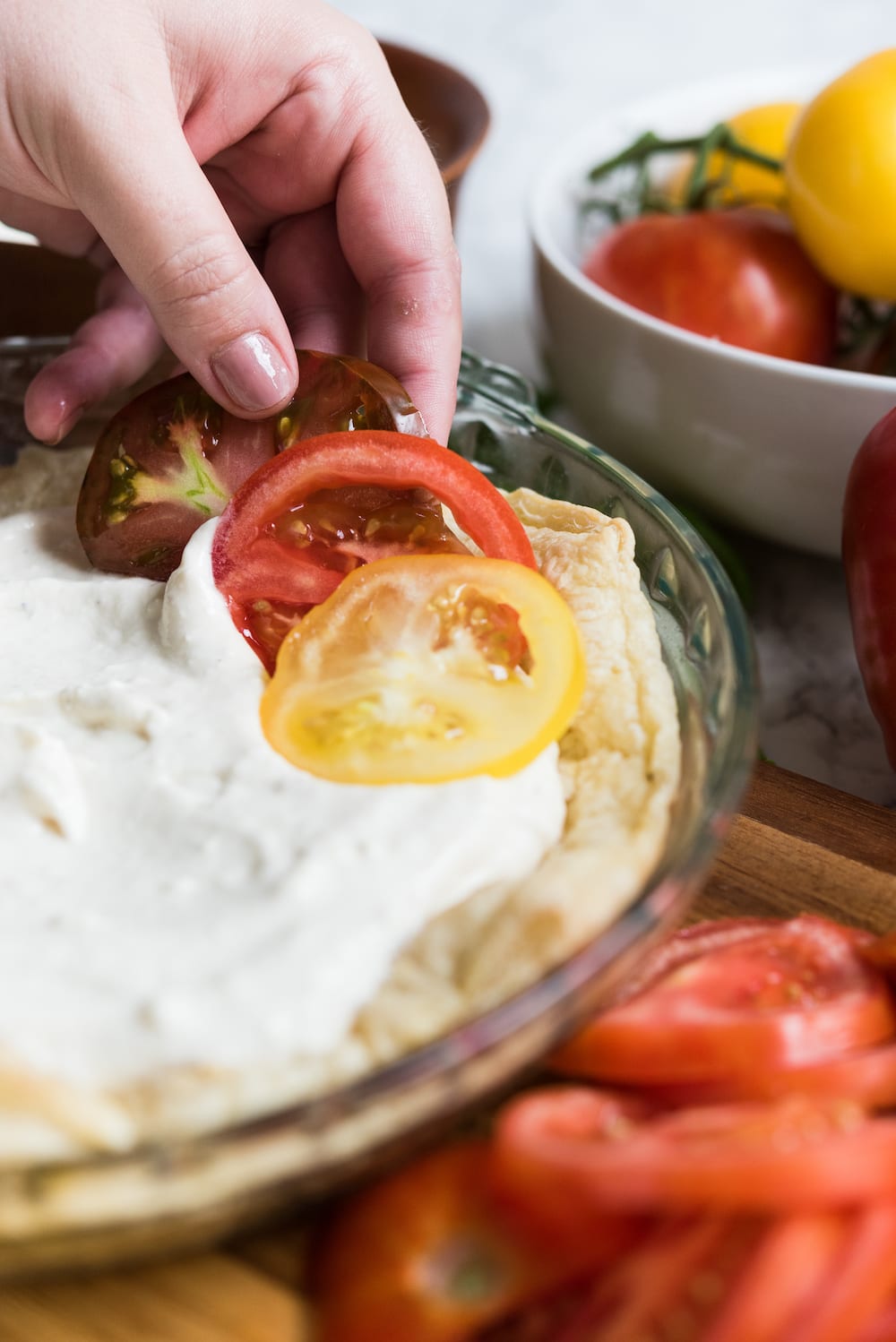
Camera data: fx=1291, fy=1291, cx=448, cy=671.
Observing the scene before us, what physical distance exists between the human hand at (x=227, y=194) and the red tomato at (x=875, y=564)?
2.24ft

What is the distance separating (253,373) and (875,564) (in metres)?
0.97

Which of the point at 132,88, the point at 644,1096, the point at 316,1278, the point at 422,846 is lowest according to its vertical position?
the point at 316,1278

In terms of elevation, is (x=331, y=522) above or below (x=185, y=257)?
below

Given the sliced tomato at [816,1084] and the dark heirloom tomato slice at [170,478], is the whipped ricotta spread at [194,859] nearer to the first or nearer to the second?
the dark heirloom tomato slice at [170,478]

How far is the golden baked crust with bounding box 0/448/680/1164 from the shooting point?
1189 mm

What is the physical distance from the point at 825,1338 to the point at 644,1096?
0.31 m

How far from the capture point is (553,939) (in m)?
1.32

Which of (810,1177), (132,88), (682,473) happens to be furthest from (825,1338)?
(682,473)

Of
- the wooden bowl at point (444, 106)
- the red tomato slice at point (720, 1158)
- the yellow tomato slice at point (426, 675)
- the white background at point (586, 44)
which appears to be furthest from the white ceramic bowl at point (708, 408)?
the white background at point (586, 44)

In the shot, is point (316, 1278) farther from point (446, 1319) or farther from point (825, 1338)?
point (825, 1338)

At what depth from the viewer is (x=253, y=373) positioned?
178cm

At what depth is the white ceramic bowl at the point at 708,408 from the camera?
2.30 metres

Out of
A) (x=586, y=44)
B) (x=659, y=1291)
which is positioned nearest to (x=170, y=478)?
(x=659, y=1291)

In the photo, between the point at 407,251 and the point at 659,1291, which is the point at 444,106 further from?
the point at 659,1291
